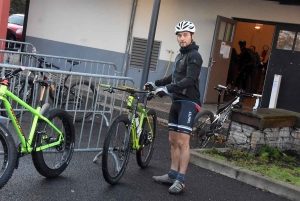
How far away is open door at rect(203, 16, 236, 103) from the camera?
13031mm

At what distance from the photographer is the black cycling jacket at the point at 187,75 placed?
5379mm

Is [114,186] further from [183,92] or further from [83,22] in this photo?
[83,22]

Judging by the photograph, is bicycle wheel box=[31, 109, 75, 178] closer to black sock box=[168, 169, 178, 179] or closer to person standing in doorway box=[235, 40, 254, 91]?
black sock box=[168, 169, 178, 179]

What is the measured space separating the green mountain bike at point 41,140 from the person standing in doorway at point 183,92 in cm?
113

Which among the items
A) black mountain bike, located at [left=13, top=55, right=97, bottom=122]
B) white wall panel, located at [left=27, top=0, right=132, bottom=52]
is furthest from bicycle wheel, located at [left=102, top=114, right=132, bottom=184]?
white wall panel, located at [left=27, top=0, right=132, bottom=52]

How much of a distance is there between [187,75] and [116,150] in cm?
120

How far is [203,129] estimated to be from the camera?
7965mm

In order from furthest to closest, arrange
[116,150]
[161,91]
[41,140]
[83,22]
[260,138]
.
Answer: [83,22] < [260,138] < [116,150] < [161,91] < [41,140]

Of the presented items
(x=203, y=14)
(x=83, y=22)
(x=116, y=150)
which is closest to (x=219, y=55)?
(x=203, y=14)

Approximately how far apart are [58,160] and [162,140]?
3.05 meters

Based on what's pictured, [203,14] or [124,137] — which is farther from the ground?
[203,14]

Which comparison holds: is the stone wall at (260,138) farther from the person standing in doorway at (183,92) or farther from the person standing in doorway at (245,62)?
the person standing in doorway at (245,62)

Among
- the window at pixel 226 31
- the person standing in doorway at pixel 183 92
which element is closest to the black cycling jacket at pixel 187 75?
the person standing in doorway at pixel 183 92

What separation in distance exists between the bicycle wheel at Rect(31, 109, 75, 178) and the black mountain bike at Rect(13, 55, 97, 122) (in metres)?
0.96
